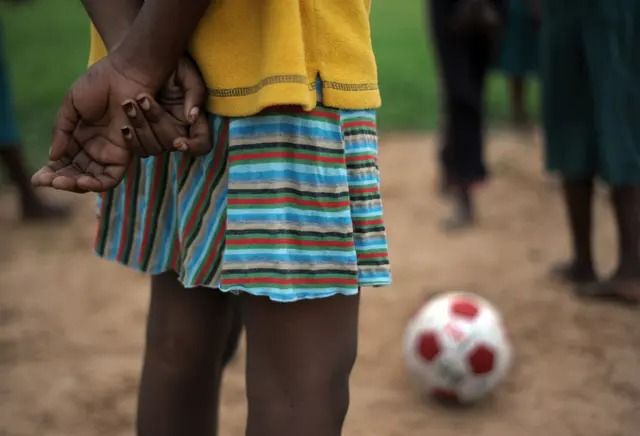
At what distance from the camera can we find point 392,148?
17.8ft

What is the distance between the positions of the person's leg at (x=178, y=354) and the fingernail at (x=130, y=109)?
0.39 meters

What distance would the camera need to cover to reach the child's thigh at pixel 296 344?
1.19m

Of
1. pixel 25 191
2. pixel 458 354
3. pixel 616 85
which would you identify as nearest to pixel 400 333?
pixel 458 354

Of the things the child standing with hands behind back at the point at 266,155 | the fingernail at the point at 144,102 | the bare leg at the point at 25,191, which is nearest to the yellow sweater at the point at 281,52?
the child standing with hands behind back at the point at 266,155

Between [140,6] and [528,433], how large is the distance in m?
1.57

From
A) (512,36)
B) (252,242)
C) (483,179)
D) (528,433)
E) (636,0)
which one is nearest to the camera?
(252,242)

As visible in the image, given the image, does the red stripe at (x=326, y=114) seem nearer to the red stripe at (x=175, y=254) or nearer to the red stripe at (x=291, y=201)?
the red stripe at (x=291, y=201)

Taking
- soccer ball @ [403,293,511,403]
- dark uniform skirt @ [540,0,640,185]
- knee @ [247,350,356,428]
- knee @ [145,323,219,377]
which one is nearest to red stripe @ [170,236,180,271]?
knee @ [145,323,219,377]

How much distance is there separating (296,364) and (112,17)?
2.01ft

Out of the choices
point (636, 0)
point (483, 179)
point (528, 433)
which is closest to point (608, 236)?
point (483, 179)

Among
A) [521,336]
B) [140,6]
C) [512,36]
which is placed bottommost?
[521,336]

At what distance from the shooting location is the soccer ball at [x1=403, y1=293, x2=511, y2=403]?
7.42 ft

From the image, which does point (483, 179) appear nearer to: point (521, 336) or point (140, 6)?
point (521, 336)

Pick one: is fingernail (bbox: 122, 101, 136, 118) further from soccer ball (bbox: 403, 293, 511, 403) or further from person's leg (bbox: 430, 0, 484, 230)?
person's leg (bbox: 430, 0, 484, 230)
